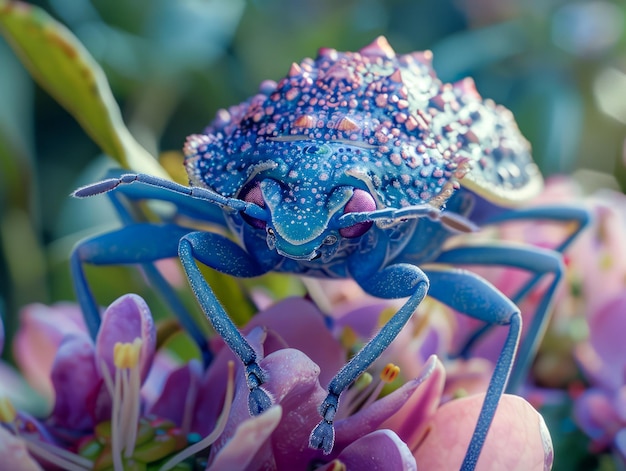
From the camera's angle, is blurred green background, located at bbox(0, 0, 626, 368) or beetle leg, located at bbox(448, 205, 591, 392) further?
blurred green background, located at bbox(0, 0, 626, 368)

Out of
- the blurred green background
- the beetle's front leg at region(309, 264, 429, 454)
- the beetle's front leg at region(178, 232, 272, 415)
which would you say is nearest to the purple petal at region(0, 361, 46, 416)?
the blurred green background

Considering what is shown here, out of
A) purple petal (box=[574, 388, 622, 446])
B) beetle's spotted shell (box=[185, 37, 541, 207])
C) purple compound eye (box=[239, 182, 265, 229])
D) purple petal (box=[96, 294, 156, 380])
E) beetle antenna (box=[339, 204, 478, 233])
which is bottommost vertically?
purple petal (box=[574, 388, 622, 446])

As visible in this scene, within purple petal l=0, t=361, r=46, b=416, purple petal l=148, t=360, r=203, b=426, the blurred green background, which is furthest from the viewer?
the blurred green background

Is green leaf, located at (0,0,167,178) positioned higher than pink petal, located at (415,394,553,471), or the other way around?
green leaf, located at (0,0,167,178)

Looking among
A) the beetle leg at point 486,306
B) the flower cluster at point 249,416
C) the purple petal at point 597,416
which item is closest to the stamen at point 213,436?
the flower cluster at point 249,416

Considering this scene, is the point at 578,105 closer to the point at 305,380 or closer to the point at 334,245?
the point at 334,245

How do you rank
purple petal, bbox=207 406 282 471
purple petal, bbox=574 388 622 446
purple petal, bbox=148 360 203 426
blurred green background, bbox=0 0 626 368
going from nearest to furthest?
purple petal, bbox=207 406 282 471
purple petal, bbox=148 360 203 426
purple petal, bbox=574 388 622 446
blurred green background, bbox=0 0 626 368

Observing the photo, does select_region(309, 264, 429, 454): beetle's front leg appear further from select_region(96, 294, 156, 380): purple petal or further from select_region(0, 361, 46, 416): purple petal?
select_region(0, 361, 46, 416): purple petal
